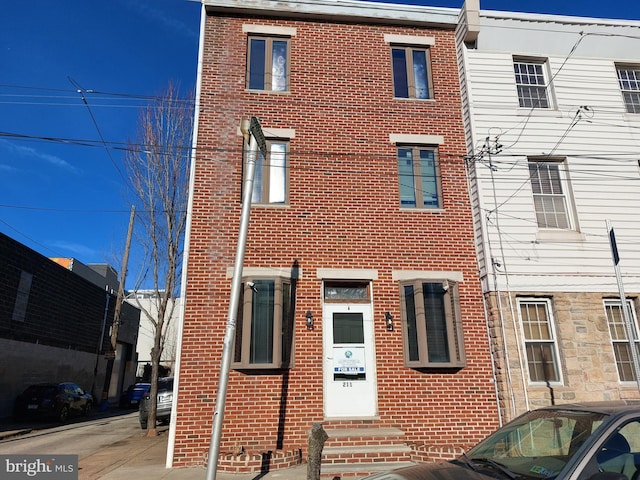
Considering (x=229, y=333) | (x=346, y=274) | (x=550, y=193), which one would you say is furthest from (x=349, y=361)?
(x=550, y=193)

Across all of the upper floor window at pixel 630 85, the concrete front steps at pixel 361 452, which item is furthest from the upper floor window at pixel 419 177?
the upper floor window at pixel 630 85

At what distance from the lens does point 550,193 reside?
991 centimetres

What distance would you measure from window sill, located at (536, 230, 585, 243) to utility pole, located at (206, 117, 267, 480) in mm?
6367

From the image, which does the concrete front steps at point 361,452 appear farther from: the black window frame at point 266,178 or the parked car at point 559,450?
the black window frame at point 266,178

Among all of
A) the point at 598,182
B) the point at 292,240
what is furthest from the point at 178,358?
the point at 598,182

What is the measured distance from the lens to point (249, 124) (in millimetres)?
6336

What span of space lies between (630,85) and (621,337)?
6.45 m

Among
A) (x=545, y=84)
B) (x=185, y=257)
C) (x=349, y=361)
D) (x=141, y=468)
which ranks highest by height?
(x=545, y=84)

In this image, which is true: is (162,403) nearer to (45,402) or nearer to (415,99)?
(45,402)

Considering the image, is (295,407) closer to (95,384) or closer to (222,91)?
(222,91)

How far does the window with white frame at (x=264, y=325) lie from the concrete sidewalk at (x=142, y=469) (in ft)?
5.93

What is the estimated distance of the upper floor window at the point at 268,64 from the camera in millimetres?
10156

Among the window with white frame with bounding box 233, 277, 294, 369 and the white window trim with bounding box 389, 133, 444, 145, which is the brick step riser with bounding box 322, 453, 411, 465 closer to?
the window with white frame with bounding box 233, 277, 294, 369

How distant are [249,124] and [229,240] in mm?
3111
